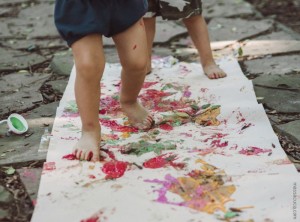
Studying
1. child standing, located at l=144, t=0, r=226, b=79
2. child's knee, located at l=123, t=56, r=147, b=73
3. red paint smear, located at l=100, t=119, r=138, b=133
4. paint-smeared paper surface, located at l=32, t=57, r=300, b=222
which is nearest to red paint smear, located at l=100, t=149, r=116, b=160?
paint-smeared paper surface, located at l=32, t=57, r=300, b=222

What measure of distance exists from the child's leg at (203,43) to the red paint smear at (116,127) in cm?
72

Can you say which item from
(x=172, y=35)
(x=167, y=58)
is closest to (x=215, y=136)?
(x=167, y=58)

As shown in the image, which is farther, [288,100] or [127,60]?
[288,100]

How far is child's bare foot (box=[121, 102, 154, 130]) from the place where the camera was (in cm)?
218

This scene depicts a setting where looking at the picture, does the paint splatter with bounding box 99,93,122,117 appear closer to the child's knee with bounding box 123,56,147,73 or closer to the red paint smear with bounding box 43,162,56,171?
the child's knee with bounding box 123,56,147,73

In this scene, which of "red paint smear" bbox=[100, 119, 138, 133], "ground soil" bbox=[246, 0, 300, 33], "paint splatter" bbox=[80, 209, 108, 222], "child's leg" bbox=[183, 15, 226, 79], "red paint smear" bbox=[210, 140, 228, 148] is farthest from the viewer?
"ground soil" bbox=[246, 0, 300, 33]

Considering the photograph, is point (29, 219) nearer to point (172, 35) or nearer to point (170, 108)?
point (170, 108)

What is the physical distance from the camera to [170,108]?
2.41 meters

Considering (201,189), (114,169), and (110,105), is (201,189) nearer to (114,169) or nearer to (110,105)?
(114,169)

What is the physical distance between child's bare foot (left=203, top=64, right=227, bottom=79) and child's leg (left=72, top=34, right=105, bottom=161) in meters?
0.98

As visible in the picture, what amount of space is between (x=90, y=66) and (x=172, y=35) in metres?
1.84

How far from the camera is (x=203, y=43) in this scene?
9.31 ft

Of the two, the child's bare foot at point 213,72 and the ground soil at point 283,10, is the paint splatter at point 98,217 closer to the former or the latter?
the child's bare foot at point 213,72

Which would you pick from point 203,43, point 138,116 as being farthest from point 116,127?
point 203,43
